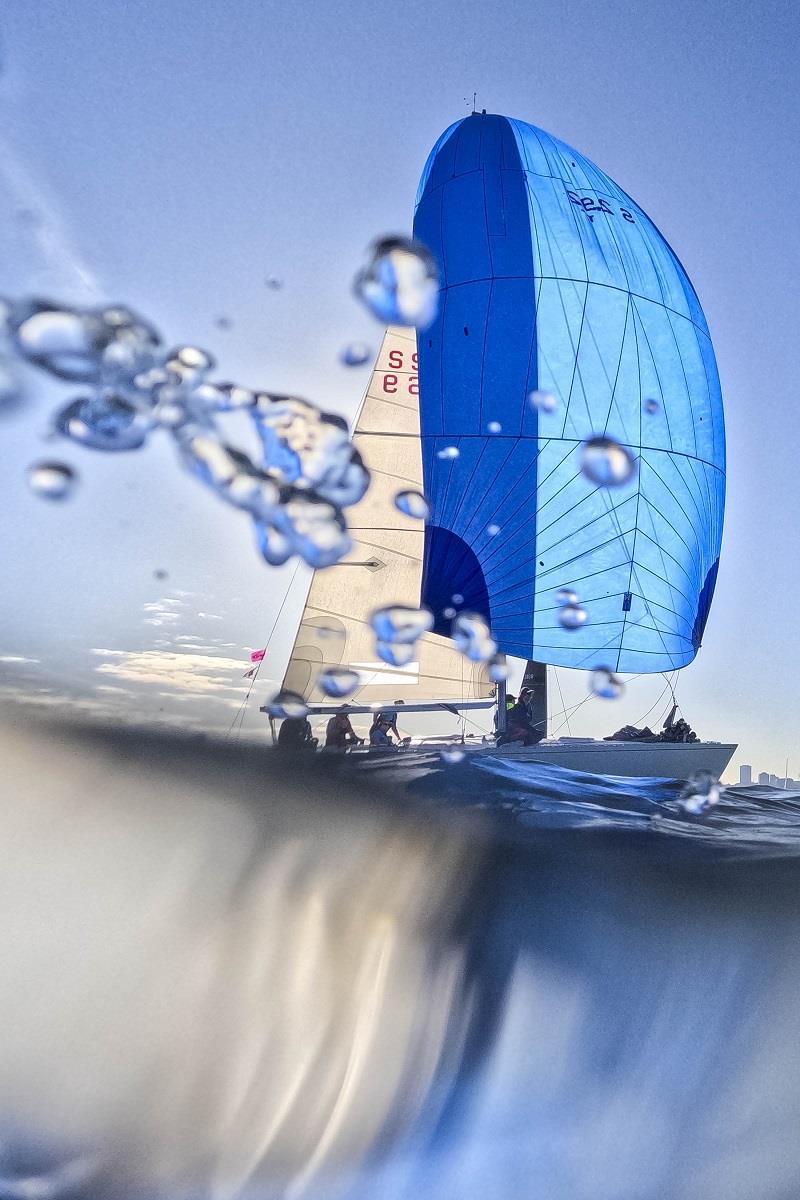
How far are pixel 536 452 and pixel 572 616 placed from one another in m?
1.71

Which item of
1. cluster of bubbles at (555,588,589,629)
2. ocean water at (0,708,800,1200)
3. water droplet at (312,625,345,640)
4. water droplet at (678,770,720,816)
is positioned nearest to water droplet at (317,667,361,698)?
water droplet at (312,625,345,640)

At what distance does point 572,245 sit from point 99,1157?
27.6ft

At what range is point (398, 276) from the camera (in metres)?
2.68

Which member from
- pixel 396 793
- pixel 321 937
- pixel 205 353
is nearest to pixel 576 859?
pixel 396 793

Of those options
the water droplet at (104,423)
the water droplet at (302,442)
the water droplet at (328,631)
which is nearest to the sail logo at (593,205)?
the water droplet at (328,631)

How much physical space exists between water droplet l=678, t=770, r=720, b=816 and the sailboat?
1.90 feet

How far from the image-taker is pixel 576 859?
3.48 metres

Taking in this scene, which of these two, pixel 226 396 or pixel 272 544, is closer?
pixel 226 396

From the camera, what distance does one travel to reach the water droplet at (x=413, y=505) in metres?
7.81

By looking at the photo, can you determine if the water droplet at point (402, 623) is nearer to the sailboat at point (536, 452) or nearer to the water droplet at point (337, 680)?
the water droplet at point (337, 680)

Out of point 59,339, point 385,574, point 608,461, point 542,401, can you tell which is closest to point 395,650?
point 608,461

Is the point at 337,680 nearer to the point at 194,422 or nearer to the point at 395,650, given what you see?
the point at 395,650

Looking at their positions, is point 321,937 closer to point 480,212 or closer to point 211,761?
point 211,761

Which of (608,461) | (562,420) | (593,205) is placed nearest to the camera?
(608,461)
